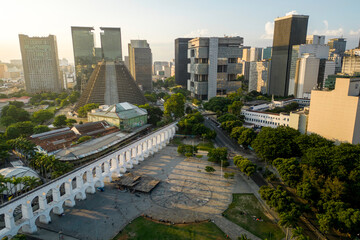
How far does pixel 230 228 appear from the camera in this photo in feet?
86.5

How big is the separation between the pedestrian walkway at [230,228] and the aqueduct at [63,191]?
17.3 m

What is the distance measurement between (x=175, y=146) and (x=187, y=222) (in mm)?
26996

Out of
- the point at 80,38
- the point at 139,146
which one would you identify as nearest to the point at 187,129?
the point at 139,146

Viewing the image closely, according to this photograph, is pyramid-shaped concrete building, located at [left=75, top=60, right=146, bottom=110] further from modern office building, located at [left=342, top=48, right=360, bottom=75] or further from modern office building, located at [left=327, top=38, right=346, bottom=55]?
modern office building, located at [left=327, top=38, right=346, bottom=55]

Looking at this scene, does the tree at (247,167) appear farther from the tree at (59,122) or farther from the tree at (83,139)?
the tree at (59,122)

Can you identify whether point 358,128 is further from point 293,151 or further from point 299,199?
point 299,199

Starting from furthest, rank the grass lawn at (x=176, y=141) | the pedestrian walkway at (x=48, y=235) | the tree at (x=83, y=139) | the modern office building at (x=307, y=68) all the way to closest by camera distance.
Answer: the modern office building at (x=307, y=68) → the grass lawn at (x=176, y=141) → the tree at (x=83, y=139) → the pedestrian walkway at (x=48, y=235)

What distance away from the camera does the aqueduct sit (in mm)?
23816

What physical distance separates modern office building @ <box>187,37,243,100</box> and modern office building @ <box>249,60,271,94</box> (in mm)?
18953

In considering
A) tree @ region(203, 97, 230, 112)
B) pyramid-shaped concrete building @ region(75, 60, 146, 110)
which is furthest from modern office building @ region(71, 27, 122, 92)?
tree @ region(203, 97, 230, 112)

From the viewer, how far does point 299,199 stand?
3188cm

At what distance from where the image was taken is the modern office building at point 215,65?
99125 mm

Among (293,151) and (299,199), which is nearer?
(299,199)

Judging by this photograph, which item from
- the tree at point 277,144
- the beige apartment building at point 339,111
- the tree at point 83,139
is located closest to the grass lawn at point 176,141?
the tree at point 83,139
